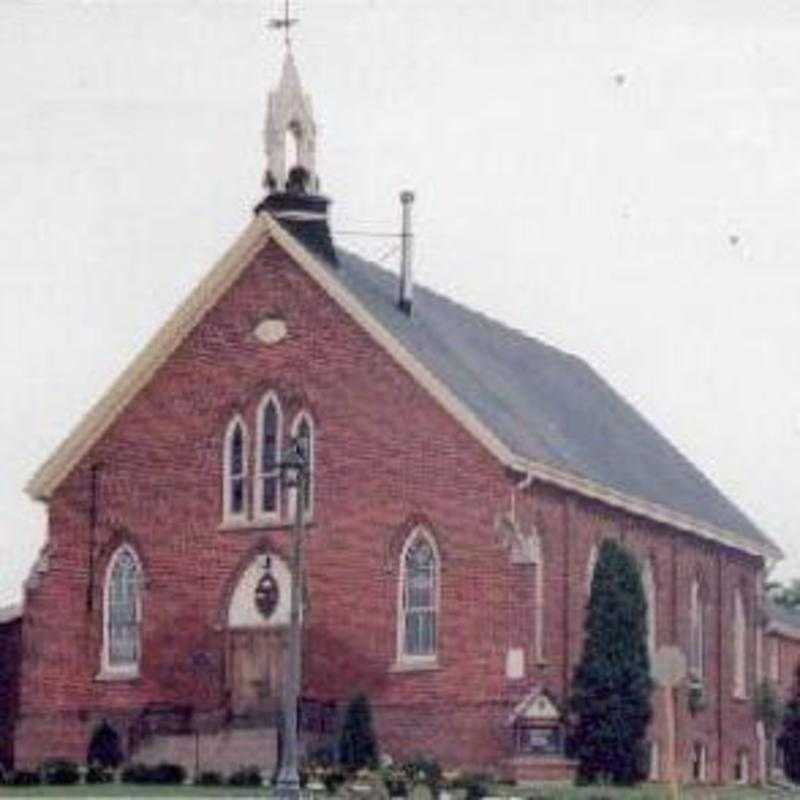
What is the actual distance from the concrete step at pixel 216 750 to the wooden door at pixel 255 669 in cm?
108

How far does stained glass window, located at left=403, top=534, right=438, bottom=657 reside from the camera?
166 feet

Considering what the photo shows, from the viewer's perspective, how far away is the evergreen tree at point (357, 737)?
47.8 metres

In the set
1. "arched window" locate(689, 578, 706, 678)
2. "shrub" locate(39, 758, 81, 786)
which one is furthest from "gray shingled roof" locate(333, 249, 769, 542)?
"shrub" locate(39, 758, 81, 786)

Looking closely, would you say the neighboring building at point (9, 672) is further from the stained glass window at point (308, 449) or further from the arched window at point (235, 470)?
the stained glass window at point (308, 449)

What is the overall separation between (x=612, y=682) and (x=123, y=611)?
1050cm

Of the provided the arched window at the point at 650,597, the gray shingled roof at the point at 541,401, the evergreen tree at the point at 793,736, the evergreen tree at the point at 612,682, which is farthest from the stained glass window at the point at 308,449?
the evergreen tree at the point at 793,736

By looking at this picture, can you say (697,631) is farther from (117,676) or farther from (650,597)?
(117,676)

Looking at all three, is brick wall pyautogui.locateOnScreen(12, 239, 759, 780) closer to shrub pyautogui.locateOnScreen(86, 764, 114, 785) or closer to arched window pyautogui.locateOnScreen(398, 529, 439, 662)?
arched window pyautogui.locateOnScreen(398, 529, 439, 662)

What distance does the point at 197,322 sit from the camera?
2106 inches

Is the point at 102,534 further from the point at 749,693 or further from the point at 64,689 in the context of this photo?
the point at 749,693

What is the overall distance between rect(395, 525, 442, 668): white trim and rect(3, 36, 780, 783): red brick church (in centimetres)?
5

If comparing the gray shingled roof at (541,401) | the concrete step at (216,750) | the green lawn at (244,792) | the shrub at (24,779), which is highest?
the gray shingled roof at (541,401)

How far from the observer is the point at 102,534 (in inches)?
2122

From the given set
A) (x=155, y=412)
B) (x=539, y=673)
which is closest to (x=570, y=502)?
(x=539, y=673)
